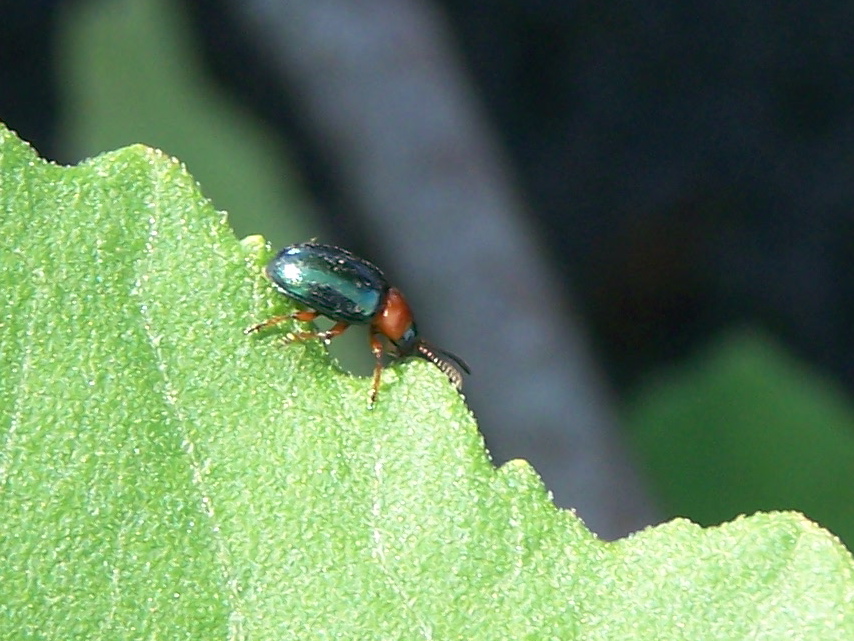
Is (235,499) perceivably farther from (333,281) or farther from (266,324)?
(333,281)

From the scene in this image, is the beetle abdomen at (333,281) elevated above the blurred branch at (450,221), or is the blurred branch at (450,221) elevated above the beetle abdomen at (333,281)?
the blurred branch at (450,221)

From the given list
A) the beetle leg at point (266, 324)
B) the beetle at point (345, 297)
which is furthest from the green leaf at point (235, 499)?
the beetle at point (345, 297)

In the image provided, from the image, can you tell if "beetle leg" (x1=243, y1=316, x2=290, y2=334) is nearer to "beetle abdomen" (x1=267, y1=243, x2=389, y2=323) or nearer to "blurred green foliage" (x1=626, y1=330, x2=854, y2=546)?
"beetle abdomen" (x1=267, y1=243, x2=389, y2=323)

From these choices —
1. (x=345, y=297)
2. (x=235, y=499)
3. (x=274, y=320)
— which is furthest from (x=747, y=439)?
(x=235, y=499)

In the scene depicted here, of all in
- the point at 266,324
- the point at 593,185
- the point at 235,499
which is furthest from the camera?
the point at 593,185

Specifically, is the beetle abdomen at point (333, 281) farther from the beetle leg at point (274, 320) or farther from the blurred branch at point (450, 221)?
the blurred branch at point (450, 221)

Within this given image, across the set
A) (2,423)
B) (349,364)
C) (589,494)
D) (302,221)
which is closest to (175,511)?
(2,423)
